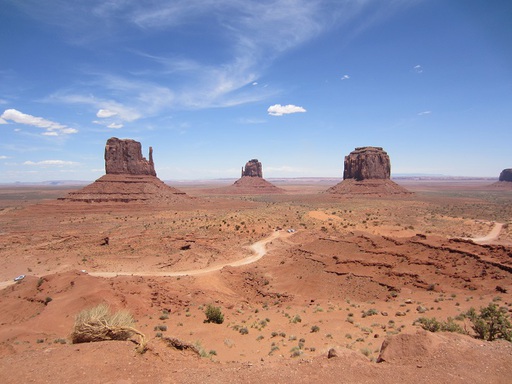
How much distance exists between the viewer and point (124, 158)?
7950cm

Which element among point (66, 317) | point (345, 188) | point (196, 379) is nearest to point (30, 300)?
point (66, 317)

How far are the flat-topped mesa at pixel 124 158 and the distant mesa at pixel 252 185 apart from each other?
62722 mm

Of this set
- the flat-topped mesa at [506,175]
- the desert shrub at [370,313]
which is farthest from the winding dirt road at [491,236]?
the flat-topped mesa at [506,175]

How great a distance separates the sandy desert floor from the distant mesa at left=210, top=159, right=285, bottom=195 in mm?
101614

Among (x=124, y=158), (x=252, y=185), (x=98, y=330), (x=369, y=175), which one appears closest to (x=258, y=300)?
(x=98, y=330)

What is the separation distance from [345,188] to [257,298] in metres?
89.0

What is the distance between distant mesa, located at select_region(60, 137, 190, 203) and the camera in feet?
235

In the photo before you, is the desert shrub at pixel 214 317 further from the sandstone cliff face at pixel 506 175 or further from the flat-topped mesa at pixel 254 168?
the sandstone cliff face at pixel 506 175

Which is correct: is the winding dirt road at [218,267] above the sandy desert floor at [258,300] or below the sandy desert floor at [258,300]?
below

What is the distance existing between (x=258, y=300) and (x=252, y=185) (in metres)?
132

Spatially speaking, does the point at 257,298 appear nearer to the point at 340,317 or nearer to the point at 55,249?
the point at 340,317

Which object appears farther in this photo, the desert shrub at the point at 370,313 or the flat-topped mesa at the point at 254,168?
the flat-topped mesa at the point at 254,168

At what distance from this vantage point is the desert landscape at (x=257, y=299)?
7777mm

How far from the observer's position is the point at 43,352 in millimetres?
8711
